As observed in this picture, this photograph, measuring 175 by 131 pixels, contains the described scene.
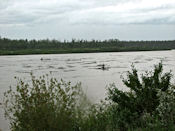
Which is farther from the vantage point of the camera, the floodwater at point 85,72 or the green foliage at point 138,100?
the floodwater at point 85,72

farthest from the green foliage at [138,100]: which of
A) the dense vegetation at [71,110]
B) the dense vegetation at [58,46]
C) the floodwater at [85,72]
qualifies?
the dense vegetation at [58,46]

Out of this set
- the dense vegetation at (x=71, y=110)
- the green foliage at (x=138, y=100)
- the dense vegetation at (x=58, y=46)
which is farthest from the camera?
the dense vegetation at (x=58, y=46)

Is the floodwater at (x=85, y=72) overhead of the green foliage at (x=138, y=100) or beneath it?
beneath

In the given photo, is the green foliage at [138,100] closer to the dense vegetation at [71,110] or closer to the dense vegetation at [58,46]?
the dense vegetation at [71,110]

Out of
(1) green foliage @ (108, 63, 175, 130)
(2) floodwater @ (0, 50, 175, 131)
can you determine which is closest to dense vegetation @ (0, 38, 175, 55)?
(2) floodwater @ (0, 50, 175, 131)

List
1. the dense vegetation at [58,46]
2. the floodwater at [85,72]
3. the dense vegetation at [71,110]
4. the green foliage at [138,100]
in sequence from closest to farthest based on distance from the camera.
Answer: the dense vegetation at [71,110] → the green foliage at [138,100] → the floodwater at [85,72] → the dense vegetation at [58,46]

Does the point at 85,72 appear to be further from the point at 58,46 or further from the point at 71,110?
the point at 58,46

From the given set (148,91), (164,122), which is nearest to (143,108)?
(148,91)

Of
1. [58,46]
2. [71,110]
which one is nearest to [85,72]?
[71,110]

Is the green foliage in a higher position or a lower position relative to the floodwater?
higher

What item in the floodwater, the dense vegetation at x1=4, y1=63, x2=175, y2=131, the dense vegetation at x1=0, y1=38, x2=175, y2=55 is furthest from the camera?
the dense vegetation at x1=0, y1=38, x2=175, y2=55

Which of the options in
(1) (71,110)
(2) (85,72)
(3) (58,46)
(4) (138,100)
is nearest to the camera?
(1) (71,110)

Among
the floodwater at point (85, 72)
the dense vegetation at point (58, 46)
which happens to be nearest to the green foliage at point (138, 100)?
the floodwater at point (85, 72)

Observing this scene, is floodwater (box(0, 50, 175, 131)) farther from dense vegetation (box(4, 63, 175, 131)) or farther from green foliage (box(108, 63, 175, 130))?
dense vegetation (box(4, 63, 175, 131))
